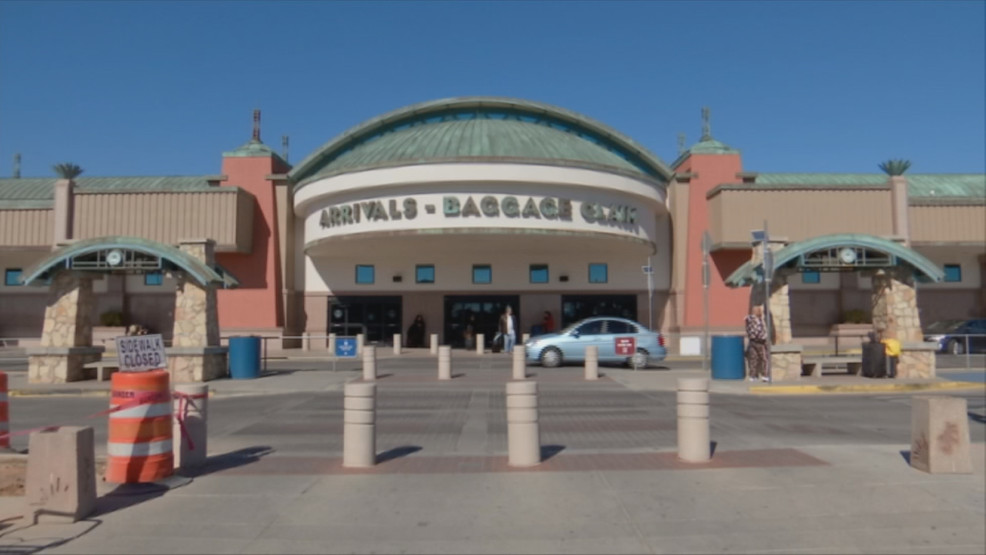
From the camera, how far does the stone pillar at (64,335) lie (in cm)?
1947

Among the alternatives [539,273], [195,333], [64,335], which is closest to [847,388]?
[195,333]

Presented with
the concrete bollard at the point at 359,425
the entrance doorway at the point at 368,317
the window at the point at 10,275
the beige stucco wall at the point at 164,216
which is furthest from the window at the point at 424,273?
the concrete bollard at the point at 359,425

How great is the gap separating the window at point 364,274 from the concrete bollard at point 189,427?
26.5 meters

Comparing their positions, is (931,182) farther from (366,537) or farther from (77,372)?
(366,537)

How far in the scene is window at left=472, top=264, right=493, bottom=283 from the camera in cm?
3525

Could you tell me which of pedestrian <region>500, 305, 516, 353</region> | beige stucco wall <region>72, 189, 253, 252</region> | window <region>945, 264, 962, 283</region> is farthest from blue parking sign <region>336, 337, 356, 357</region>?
window <region>945, 264, 962, 283</region>

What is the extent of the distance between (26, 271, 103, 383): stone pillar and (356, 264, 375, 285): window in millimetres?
15749

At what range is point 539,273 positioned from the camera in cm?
3525

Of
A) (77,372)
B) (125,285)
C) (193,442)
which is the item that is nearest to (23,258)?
(125,285)

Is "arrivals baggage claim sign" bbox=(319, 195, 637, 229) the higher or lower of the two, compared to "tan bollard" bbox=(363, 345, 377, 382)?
higher

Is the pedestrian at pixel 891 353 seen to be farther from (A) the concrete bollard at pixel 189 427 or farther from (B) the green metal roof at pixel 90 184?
(B) the green metal roof at pixel 90 184

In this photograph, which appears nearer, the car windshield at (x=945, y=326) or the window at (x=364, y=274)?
the car windshield at (x=945, y=326)

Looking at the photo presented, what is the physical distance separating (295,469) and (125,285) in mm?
31154

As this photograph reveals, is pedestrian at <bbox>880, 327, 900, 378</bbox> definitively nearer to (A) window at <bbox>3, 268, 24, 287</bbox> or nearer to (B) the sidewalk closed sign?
(B) the sidewalk closed sign
